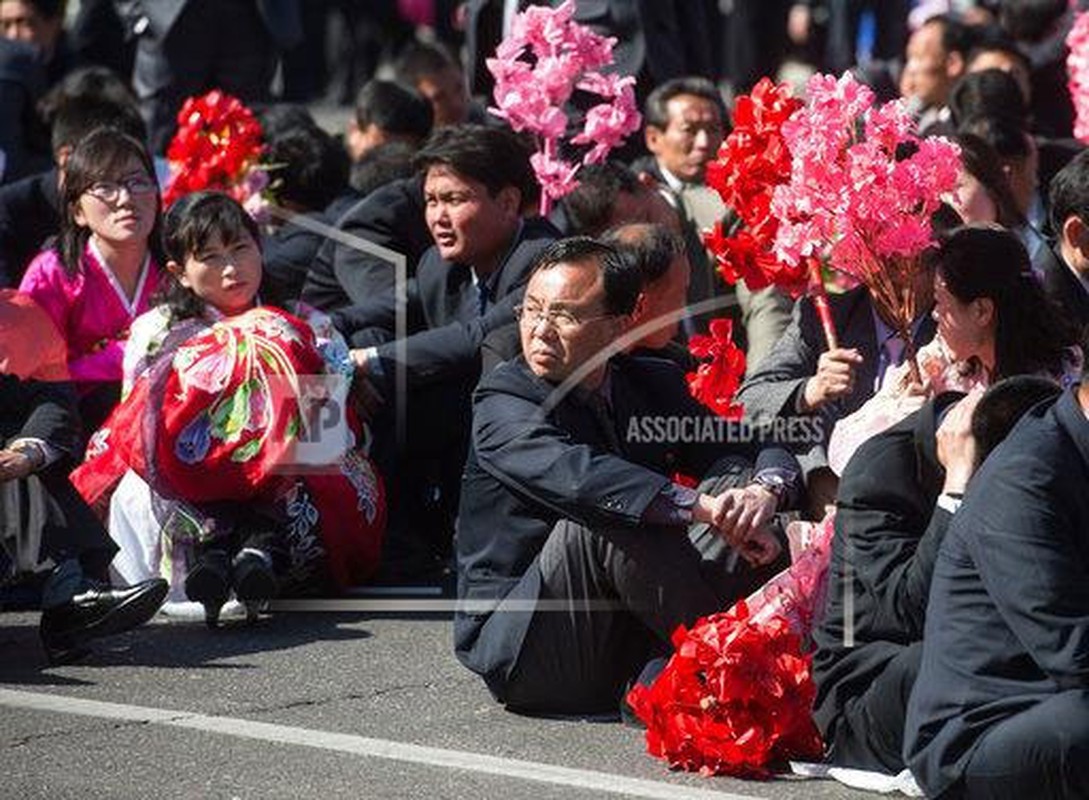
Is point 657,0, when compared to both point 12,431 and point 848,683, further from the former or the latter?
point 848,683

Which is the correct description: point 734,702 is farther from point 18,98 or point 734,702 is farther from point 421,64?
point 421,64

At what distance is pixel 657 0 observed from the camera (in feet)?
35.0

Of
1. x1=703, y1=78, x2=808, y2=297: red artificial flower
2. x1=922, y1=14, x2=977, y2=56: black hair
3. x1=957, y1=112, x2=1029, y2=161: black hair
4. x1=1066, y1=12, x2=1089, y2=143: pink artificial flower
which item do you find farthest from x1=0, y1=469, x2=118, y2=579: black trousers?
x1=922, y1=14, x2=977, y2=56: black hair

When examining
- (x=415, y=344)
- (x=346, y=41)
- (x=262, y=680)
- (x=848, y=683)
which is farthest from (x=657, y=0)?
(x=346, y=41)

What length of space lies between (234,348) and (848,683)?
2403 millimetres

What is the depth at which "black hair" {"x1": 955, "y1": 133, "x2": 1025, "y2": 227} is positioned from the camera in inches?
302

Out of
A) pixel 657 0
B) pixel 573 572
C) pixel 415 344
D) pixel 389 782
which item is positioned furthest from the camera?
pixel 657 0

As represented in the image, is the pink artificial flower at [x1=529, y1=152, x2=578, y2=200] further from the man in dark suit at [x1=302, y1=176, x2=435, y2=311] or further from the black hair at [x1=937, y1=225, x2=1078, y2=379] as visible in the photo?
the black hair at [x1=937, y1=225, x2=1078, y2=379]

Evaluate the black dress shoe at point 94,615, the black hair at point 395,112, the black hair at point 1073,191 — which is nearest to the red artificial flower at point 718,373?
the black hair at point 1073,191

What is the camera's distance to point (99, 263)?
26.8 feet

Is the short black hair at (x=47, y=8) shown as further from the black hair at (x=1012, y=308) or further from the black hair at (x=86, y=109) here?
the black hair at (x=1012, y=308)

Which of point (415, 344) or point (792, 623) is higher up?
point (415, 344)

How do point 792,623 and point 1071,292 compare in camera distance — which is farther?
point 1071,292

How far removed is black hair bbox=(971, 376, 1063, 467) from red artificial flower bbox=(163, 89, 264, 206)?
4.24 metres
